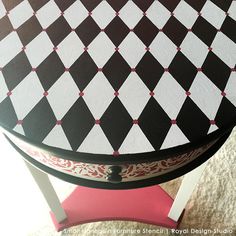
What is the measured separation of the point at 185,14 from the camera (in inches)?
28.7

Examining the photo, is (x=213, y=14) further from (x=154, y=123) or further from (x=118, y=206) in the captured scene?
(x=118, y=206)

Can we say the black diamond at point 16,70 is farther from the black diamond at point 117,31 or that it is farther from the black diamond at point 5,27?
the black diamond at point 117,31

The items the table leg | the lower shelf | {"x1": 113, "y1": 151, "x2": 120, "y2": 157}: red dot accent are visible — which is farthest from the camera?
the lower shelf

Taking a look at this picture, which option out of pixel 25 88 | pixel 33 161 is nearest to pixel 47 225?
pixel 33 161

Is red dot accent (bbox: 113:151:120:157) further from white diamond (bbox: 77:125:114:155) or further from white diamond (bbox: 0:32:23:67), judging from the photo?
white diamond (bbox: 0:32:23:67)

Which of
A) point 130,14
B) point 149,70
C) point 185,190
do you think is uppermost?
point 130,14

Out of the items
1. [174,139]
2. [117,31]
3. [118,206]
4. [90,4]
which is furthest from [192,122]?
[118,206]

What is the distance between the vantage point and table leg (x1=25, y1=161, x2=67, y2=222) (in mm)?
818

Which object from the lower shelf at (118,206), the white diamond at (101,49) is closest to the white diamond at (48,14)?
the white diamond at (101,49)

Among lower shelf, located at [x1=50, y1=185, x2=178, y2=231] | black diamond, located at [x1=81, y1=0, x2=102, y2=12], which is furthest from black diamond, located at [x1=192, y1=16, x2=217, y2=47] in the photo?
lower shelf, located at [x1=50, y1=185, x2=178, y2=231]

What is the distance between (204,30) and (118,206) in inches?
25.3

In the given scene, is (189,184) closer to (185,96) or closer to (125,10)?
(185,96)

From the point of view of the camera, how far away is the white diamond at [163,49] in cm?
65

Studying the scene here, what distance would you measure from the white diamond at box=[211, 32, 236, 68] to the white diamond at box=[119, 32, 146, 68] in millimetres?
150
